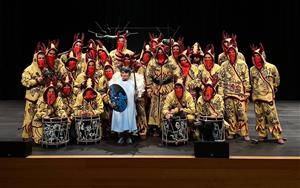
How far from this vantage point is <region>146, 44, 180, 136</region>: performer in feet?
18.2

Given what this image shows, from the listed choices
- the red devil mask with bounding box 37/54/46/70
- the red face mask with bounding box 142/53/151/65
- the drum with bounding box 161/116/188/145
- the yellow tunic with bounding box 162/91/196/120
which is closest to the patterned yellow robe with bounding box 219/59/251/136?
the yellow tunic with bounding box 162/91/196/120

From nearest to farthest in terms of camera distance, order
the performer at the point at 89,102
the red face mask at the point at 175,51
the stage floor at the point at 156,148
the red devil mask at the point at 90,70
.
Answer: the stage floor at the point at 156,148 → the performer at the point at 89,102 → the red devil mask at the point at 90,70 → the red face mask at the point at 175,51

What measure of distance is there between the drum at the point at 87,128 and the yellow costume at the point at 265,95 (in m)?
2.03

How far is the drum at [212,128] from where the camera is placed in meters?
4.82

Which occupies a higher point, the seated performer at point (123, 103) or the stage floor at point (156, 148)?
the seated performer at point (123, 103)

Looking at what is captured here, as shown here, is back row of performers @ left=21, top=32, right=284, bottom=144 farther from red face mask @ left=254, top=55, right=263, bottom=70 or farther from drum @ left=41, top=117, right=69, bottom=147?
drum @ left=41, top=117, right=69, bottom=147

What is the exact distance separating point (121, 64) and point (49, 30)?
4.36m

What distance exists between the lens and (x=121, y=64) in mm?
5379

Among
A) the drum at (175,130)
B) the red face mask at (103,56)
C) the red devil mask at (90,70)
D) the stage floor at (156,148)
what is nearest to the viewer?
the stage floor at (156,148)

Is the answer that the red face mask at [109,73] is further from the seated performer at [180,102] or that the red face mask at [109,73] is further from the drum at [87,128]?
the seated performer at [180,102]

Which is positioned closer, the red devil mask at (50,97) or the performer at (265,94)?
the red devil mask at (50,97)

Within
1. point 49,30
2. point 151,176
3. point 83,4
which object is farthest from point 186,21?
point 151,176

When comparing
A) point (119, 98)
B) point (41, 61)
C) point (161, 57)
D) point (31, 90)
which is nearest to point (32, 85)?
point (31, 90)

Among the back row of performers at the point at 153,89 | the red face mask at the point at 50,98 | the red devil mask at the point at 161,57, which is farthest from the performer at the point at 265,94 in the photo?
Answer: the red face mask at the point at 50,98
